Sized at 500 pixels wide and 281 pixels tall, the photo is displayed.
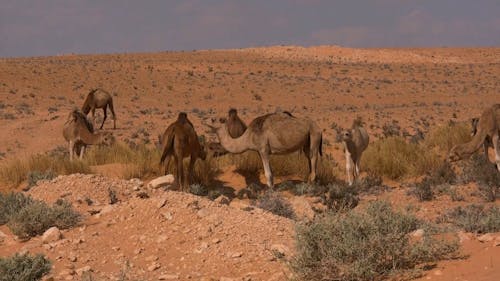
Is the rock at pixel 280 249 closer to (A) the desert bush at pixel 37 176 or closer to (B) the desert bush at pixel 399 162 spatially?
(A) the desert bush at pixel 37 176

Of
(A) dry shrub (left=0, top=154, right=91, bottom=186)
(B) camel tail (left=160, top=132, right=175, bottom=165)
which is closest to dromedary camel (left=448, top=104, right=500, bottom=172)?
(B) camel tail (left=160, top=132, right=175, bottom=165)

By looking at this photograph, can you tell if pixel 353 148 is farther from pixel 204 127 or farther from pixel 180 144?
pixel 204 127

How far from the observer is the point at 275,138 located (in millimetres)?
13164

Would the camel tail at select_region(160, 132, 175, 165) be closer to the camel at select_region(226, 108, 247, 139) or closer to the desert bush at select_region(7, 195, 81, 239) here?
the camel at select_region(226, 108, 247, 139)

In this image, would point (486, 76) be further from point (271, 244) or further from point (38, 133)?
point (271, 244)

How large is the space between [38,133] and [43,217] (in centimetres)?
1734

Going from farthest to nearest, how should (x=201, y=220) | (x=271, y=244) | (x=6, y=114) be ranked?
(x=6, y=114)
(x=201, y=220)
(x=271, y=244)

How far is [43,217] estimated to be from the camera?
29.1 feet

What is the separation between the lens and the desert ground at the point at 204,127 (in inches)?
295

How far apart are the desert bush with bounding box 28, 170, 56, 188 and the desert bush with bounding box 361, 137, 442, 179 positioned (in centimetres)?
749

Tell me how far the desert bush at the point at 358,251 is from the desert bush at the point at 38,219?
13.4 feet

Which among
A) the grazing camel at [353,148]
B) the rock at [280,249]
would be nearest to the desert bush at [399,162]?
the grazing camel at [353,148]

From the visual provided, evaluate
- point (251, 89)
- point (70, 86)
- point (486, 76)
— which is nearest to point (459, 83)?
point (486, 76)

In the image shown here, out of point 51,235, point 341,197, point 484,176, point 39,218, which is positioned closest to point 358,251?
point 51,235
